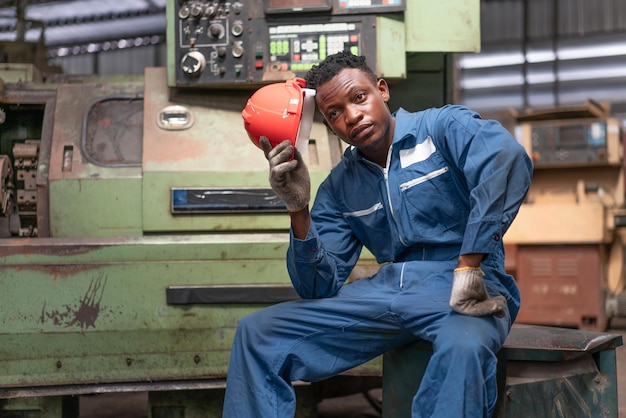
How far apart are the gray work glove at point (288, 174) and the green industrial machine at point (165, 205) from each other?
61 cm

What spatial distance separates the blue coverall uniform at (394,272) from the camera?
5.79ft

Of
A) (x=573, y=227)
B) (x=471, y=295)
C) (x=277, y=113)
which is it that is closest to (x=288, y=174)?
(x=277, y=113)

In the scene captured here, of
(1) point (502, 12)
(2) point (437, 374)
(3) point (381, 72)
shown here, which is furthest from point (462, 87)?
(2) point (437, 374)

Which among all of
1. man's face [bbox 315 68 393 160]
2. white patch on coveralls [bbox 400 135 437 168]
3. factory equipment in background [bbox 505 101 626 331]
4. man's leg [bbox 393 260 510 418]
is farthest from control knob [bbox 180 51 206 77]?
factory equipment in background [bbox 505 101 626 331]

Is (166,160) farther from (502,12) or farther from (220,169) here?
(502,12)

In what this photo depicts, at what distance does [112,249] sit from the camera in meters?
2.44

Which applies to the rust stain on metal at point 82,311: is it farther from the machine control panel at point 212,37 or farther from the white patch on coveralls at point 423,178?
the white patch on coveralls at point 423,178

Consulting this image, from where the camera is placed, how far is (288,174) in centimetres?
186

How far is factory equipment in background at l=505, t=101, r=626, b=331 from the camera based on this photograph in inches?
198

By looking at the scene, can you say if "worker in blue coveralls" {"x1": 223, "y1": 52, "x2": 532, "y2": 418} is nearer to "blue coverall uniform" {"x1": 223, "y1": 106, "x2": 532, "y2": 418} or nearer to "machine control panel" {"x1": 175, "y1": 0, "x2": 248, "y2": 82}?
"blue coverall uniform" {"x1": 223, "y1": 106, "x2": 532, "y2": 418}

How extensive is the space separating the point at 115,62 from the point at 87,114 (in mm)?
11723

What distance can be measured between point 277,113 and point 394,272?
0.46 meters

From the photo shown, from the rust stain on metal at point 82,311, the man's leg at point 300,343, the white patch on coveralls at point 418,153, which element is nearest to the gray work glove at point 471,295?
the man's leg at point 300,343

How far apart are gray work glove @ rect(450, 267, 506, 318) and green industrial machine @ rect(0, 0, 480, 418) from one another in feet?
2.76
